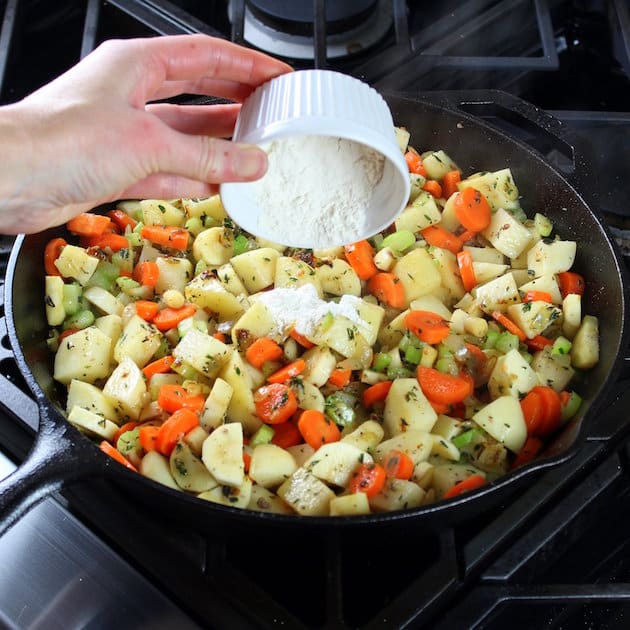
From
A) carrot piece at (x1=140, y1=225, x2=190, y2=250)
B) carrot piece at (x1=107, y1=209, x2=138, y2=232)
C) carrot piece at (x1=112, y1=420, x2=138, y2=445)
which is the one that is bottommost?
carrot piece at (x1=112, y1=420, x2=138, y2=445)

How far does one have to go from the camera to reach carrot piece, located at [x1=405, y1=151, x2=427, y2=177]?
2.25m

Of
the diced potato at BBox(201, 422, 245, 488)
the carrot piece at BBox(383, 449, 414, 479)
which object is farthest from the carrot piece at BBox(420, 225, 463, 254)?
the diced potato at BBox(201, 422, 245, 488)

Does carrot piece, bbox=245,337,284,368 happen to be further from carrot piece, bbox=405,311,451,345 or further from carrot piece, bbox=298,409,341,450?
carrot piece, bbox=405,311,451,345

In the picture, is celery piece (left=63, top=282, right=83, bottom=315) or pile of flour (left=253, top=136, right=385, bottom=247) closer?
pile of flour (left=253, top=136, right=385, bottom=247)

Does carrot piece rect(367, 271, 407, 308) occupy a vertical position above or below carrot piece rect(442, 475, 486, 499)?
above

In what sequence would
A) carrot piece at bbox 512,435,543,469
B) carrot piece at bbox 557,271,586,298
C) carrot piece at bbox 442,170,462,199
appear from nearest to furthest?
1. carrot piece at bbox 512,435,543,469
2. carrot piece at bbox 557,271,586,298
3. carrot piece at bbox 442,170,462,199

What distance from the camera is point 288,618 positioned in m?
1.47

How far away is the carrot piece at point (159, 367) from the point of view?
5.90 ft

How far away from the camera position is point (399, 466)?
1.58 metres

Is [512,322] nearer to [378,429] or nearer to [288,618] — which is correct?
[378,429]

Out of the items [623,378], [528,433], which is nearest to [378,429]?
[528,433]

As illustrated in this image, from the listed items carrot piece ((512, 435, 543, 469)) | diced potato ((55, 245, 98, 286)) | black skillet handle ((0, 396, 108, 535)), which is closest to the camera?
black skillet handle ((0, 396, 108, 535))

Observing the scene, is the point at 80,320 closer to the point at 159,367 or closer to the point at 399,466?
the point at 159,367

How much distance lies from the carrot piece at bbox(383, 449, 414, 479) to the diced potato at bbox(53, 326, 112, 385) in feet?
2.46
